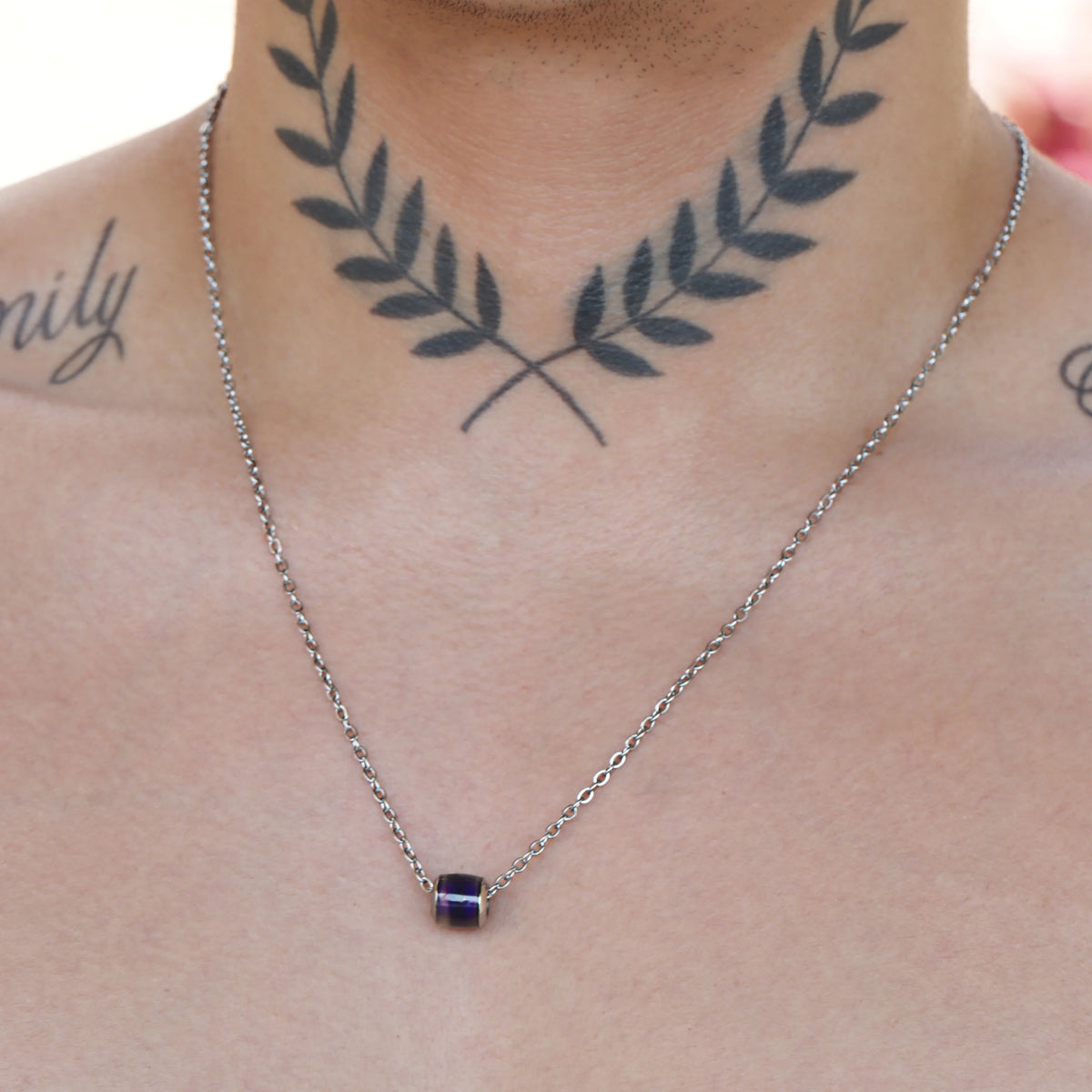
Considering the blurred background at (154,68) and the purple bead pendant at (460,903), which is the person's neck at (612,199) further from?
the blurred background at (154,68)

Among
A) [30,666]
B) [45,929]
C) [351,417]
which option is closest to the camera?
[45,929]

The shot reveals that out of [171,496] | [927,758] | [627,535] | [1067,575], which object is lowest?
[927,758]

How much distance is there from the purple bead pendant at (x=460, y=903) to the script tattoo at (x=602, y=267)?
585mm

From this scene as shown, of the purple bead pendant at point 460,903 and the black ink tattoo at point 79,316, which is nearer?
the purple bead pendant at point 460,903

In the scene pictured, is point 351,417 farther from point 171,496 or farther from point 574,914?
point 574,914

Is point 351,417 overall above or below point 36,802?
above

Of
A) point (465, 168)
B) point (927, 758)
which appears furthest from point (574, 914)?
point (465, 168)

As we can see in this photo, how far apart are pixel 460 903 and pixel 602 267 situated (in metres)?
0.77

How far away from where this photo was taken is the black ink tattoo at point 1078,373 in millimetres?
1849

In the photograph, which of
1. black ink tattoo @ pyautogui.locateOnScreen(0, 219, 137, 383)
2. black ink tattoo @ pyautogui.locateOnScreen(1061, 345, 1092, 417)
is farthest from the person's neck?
black ink tattoo @ pyautogui.locateOnScreen(0, 219, 137, 383)

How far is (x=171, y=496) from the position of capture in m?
1.91

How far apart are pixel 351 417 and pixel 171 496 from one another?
27 centimetres

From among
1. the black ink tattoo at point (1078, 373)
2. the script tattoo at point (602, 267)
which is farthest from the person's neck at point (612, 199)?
the black ink tattoo at point (1078, 373)

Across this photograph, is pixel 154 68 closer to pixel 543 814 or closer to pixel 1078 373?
pixel 1078 373
